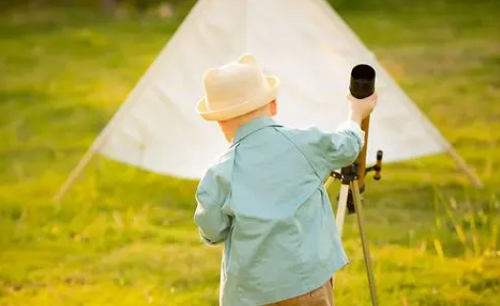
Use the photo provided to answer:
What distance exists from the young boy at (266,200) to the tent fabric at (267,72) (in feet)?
6.27

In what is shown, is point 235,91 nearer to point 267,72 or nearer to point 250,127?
point 250,127

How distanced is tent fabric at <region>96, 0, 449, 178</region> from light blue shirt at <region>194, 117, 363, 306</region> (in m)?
1.92

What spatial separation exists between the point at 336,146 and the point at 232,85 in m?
0.32

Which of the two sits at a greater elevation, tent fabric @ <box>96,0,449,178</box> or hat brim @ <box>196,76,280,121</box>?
hat brim @ <box>196,76,280,121</box>

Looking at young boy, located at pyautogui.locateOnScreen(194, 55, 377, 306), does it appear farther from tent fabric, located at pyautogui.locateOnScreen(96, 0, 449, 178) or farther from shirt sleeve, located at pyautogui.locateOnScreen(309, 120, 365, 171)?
tent fabric, located at pyautogui.locateOnScreen(96, 0, 449, 178)

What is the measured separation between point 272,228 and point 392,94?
2.18 metres

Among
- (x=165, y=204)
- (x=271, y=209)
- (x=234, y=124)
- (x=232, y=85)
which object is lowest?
(x=165, y=204)

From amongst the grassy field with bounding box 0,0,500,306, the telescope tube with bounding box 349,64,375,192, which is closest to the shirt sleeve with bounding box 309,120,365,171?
the telescope tube with bounding box 349,64,375,192

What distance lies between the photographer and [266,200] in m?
2.47

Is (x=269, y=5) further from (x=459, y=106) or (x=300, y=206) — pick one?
(x=459, y=106)

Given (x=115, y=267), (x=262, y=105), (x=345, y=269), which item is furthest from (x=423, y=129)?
(x=262, y=105)

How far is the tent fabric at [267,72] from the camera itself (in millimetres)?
4461

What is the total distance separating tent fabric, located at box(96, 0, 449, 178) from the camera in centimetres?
446

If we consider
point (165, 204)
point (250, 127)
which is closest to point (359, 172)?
point (250, 127)
